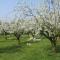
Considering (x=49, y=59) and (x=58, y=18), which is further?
(x=58, y=18)

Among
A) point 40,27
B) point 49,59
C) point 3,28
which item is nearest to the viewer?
point 49,59

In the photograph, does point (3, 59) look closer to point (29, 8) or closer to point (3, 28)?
point (29, 8)

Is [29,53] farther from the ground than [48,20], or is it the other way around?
[48,20]

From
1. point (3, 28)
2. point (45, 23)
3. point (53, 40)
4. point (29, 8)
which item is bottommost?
point (3, 28)

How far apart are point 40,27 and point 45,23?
738 millimetres

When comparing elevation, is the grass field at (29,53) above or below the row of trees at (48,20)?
below

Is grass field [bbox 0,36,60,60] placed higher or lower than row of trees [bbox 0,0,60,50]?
lower

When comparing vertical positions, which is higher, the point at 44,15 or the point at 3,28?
the point at 44,15

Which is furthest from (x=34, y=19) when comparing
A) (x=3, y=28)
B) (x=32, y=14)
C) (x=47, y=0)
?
(x=3, y=28)

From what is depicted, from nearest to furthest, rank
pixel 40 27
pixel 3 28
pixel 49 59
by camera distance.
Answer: pixel 49 59, pixel 40 27, pixel 3 28

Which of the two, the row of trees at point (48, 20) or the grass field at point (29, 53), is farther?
the row of trees at point (48, 20)

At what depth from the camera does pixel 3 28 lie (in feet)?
219

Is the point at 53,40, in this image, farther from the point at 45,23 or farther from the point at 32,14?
the point at 32,14

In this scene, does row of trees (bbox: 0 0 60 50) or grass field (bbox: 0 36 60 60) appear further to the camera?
row of trees (bbox: 0 0 60 50)
